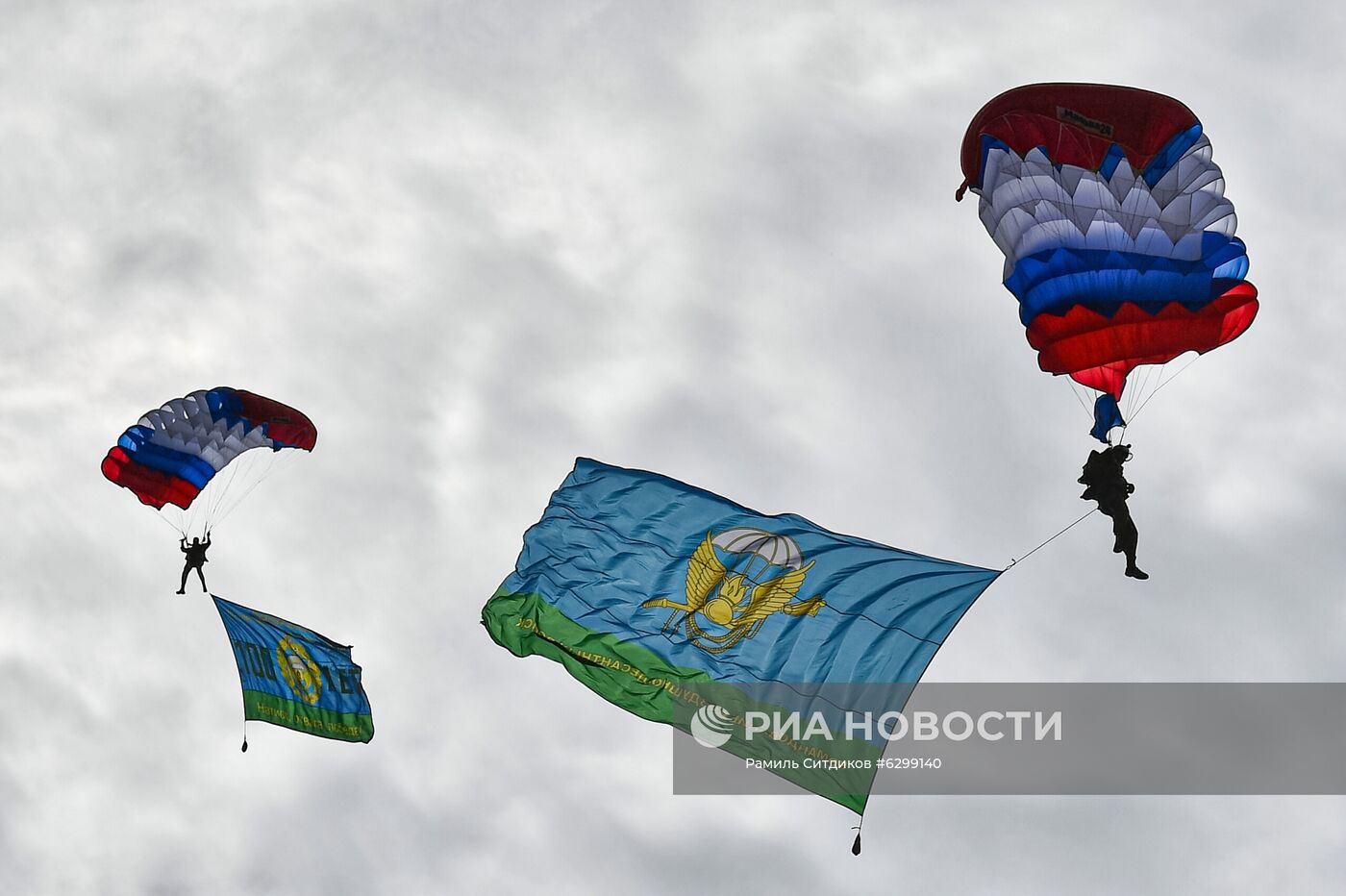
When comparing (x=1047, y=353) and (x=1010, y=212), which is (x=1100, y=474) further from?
(x=1010, y=212)

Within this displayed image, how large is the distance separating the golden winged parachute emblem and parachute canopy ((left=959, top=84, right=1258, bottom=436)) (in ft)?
11.4

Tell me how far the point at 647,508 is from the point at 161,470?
1225 cm

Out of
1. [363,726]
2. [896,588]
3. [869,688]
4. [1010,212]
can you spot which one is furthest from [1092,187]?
[363,726]

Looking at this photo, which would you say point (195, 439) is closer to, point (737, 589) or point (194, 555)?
point (194, 555)

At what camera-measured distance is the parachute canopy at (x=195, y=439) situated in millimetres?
25594

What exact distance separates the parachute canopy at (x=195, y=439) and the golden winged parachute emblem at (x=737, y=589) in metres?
11.1

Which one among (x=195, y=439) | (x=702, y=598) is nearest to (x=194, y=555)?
(x=195, y=439)

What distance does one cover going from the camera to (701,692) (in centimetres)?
1570

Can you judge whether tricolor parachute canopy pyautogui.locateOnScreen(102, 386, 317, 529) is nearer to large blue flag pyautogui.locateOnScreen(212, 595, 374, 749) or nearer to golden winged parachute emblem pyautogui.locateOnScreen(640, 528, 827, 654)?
large blue flag pyautogui.locateOnScreen(212, 595, 374, 749)

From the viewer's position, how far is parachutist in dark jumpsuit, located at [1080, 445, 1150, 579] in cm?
1580
